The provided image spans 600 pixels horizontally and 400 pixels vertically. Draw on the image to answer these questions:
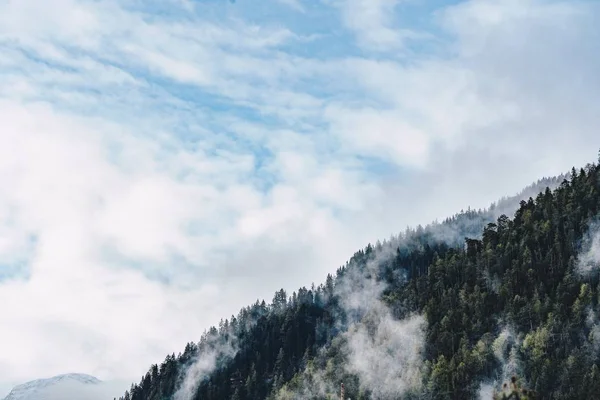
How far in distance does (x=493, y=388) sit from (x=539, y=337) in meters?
18.2

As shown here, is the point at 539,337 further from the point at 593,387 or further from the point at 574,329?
the point at 593,387

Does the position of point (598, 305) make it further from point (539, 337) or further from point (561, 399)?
point (561, 399)

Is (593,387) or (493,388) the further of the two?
(493,388)

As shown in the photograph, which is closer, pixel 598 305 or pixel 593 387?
pixel 593 387

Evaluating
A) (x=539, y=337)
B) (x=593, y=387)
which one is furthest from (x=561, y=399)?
(x=539, y=337)

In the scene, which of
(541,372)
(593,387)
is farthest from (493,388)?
(593,387)

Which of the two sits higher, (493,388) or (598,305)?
(598,305)

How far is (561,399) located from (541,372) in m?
10.9

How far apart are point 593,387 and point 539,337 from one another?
84.7 feet

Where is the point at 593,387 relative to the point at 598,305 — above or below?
below

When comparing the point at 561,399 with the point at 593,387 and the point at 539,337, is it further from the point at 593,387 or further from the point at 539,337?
the point at 539,337

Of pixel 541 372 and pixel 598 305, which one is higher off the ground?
pixel 598 305

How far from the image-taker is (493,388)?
19862 centimetres

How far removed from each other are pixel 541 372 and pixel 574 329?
56.5 ft
